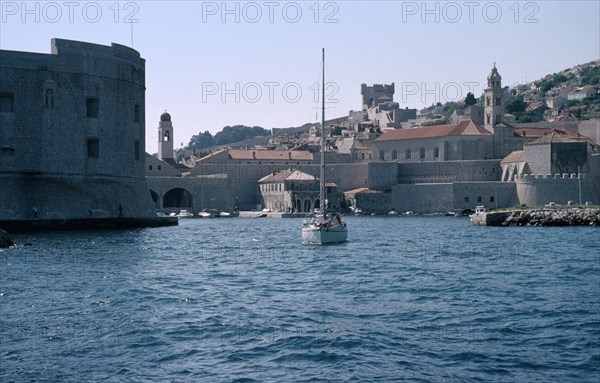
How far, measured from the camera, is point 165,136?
90.4 meters

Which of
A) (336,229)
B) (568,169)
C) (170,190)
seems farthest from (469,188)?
(336,229)

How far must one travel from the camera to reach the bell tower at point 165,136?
89.8 meters

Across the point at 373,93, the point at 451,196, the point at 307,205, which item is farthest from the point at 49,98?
the point at 373,93

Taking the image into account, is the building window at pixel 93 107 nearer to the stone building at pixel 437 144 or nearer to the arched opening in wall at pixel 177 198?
the arched opening in wall at pixel 177 198

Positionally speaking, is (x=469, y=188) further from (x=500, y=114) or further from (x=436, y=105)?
(x=436, y=105)

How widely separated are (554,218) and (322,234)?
19426 millimetres

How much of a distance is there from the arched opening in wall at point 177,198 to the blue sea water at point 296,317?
49668mm

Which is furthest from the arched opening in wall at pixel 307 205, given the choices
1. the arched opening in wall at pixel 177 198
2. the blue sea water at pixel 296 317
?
the blue sea water at pixel 296 317

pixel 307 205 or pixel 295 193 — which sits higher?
pixel 295 193

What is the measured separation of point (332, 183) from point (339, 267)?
204 ft

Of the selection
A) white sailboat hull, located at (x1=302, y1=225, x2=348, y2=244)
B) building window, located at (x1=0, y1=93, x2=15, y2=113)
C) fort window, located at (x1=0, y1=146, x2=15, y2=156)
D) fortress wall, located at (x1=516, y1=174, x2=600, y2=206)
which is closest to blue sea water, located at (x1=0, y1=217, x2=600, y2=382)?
white sailboat hull, located at (x1=302, y1=225, x2=348, y2=244)

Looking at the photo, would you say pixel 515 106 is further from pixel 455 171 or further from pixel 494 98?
pixel 455 171

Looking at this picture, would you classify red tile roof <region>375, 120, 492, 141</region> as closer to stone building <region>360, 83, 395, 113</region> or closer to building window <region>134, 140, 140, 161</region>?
building window <region>134, 140, 140, 161</region>

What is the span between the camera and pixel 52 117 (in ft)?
121
